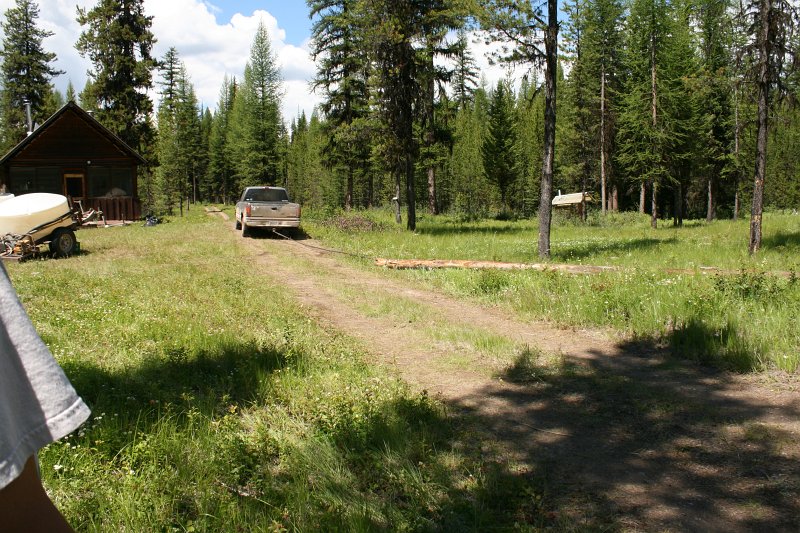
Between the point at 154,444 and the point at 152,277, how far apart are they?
8880 mm

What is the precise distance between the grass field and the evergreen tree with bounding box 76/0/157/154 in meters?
30.6

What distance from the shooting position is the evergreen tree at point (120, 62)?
37.2 metres

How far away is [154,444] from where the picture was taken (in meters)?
4.34

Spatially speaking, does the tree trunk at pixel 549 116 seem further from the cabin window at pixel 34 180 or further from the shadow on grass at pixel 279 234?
the cabin window at pixel 34 180

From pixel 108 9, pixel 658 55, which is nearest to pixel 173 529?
pixel 658 55

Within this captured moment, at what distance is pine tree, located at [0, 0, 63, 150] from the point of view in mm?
47156

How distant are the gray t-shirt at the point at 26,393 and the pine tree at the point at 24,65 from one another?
56113 millimetres

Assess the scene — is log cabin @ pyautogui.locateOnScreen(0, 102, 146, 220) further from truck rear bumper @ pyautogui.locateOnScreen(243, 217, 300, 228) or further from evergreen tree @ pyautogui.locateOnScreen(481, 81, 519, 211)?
evergreen tree @ pyautogui.locateOnScreen(481, 81, 519, 211)

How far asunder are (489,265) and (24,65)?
51374 millimetres

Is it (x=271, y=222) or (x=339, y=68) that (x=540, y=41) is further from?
(x=339, y=68)

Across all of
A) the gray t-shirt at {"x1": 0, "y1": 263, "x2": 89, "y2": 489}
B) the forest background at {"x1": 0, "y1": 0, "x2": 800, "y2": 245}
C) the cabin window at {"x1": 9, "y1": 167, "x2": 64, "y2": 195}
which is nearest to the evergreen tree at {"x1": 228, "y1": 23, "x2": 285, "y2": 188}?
the forest background at {"x1": 0, "y1": 0, "x2": 800, "y2": 245}

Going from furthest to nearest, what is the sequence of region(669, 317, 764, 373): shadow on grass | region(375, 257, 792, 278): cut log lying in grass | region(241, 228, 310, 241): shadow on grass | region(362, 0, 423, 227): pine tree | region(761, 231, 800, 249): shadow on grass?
1. region(362, 0, 423, 227): pine tree
2. region(241, 228, 310, 241): shadow on grass
3. region(761, 231, 800, 249): shadow on grass
4. region(375, 257, 792, 278): cut log lying in grass
5. region(669, 317, 764, 373): shadow on grass

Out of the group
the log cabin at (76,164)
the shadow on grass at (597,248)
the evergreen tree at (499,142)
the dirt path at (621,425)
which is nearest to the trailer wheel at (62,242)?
the dirt path at (621,425)

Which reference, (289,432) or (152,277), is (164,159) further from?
(289,432)
